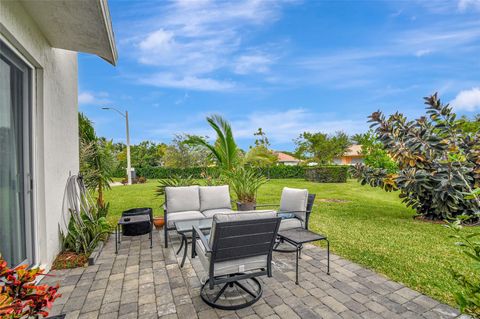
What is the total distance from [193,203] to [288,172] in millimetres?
20506

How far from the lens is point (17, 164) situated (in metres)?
3.27

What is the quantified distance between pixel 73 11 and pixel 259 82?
19.3m

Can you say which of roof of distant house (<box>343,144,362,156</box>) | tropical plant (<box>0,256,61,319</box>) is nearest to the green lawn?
tropical plant (<box>0,256,61,319</box>)

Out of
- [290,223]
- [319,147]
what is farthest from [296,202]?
[319,147]

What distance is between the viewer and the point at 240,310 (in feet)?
9.12

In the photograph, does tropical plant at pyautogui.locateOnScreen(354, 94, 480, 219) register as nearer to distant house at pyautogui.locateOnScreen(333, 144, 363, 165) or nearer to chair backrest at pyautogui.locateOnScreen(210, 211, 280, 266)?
chair backrest at pyautogui.locateOnScreen(210, 211, 280, 266)

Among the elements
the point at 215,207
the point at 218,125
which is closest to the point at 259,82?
the point at 218,125

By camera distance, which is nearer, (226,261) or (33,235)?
(226,261)

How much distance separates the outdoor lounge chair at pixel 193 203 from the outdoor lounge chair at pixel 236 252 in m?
2.19

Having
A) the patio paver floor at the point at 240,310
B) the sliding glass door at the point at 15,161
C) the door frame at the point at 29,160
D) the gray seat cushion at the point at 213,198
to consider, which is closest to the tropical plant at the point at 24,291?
the patio paver floor at the point at 240,310

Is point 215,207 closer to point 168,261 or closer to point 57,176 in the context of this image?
point 168,261

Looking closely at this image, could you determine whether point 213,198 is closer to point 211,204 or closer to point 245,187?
point 211,204

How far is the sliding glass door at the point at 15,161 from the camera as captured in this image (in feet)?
9.61

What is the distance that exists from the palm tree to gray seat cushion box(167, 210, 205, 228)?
2.56 metres
